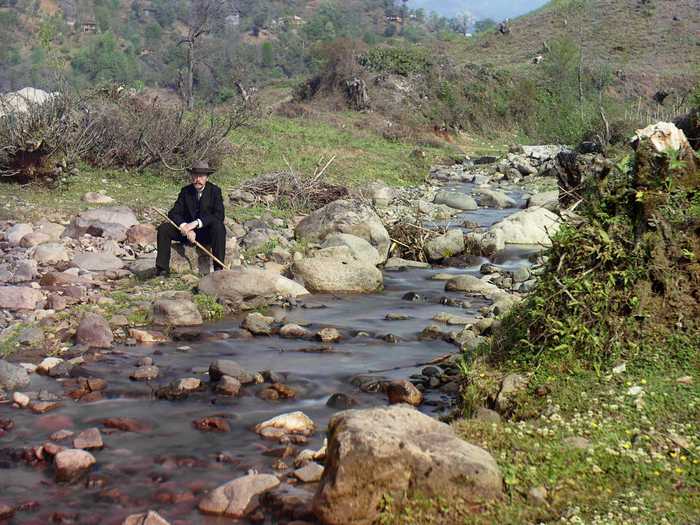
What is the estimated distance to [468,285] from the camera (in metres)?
11.3

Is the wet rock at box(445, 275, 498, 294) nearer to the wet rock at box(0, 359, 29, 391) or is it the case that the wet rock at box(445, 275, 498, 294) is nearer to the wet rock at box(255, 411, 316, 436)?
the wet rock at box(255, 411, 316, 436)

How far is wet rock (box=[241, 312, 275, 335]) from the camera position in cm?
870

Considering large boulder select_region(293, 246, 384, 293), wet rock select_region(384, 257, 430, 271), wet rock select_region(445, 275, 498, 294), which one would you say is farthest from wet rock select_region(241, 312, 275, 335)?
wet rock select_region(384, 257, 430, 271)

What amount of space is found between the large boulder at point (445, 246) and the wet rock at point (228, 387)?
7.04 metres

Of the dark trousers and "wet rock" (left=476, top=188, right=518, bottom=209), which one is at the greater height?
the dark trousers

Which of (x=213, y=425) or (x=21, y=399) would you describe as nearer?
(x=213, y=425)

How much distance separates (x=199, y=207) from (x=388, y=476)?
658 centimetres

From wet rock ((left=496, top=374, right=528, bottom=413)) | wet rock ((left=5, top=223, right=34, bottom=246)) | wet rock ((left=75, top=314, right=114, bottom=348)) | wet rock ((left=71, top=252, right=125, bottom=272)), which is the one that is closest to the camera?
wet rock ((left=496, top=374, right=528, bottom=413))

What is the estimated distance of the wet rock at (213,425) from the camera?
19.6ft

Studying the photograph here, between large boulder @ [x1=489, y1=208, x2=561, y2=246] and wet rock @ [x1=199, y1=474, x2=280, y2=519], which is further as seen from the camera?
large boulder @ [x1=489, y1=208, x2=561, y2=246]

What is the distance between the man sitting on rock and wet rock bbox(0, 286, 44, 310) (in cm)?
172

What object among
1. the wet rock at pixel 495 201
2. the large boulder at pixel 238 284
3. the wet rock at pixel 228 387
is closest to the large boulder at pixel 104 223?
the large boulder at pixel 238 284

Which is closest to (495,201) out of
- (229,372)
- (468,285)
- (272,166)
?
(272,166)

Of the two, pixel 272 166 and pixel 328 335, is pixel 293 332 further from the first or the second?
pixel 272 166
